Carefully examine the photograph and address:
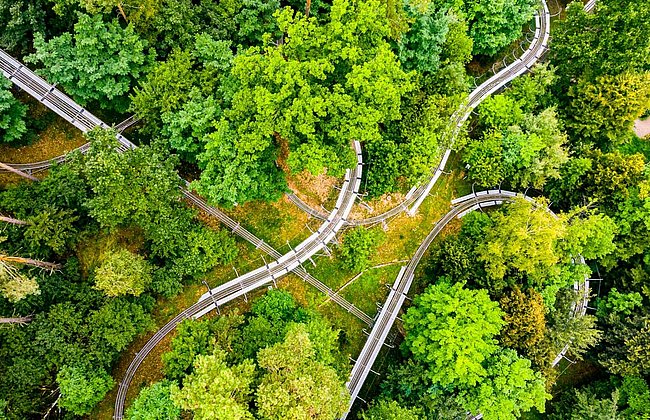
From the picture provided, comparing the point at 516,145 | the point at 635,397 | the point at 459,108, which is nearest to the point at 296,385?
the point at 459,108

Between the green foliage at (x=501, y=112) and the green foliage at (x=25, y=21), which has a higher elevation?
the green foliage at (x=25, y=21)

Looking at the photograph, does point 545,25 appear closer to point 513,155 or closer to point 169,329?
point 513,155

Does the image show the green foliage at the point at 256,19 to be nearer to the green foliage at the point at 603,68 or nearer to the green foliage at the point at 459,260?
the green foliage at the point at 459,260

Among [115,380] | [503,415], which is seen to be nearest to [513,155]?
[503,415]

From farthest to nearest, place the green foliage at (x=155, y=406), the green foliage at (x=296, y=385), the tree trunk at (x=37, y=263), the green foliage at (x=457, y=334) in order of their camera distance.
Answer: the green foliage at (x=457, y=334) < the green foliage at (x=155, y=406) < the tree trunk at (x=37, y=263) < the green foliage at (x=296, y=385)

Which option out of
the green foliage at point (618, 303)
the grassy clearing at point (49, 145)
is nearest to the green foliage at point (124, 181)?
the grassy clearing at point (49, 145)

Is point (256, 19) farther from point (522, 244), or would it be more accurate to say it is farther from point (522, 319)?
point (522, 319)

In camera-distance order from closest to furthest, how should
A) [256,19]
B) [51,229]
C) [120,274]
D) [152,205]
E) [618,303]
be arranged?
1. [120,274]
2. [152,205]
3. [51,229]
4. [256,19]
5. [618,303]
